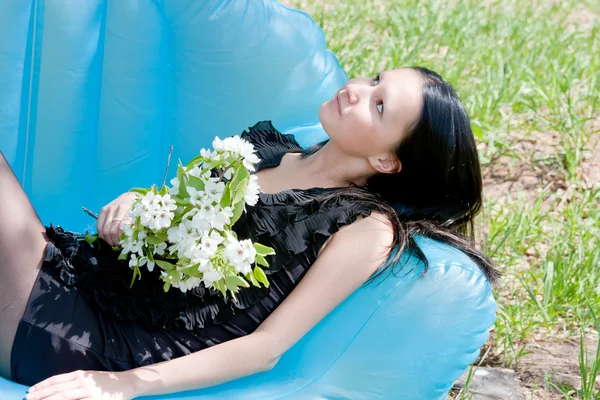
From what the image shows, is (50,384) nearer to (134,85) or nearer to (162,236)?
(162,236)

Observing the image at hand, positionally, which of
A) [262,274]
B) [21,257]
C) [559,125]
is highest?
[21,257]

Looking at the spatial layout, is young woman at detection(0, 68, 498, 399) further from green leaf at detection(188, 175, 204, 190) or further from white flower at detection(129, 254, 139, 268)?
green leaf at detection(188, 175, 204, 190)

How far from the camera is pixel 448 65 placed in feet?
12.4

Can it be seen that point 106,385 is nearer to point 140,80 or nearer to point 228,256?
point 228,256

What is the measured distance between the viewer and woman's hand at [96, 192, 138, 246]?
1873 millimetres

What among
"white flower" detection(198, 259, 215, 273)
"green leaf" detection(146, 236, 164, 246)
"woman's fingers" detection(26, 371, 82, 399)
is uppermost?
"green leaf" detection(146, 236, 164, 246)

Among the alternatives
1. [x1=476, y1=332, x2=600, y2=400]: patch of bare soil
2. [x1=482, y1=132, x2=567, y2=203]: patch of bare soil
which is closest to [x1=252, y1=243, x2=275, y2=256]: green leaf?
[x1=476, y1=332, x2=600, y2=400]: patch of bare soil

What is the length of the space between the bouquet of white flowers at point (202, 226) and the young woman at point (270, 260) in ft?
0.44

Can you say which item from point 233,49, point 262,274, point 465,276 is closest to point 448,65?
point 233,49

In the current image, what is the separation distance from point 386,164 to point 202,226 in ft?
1.90

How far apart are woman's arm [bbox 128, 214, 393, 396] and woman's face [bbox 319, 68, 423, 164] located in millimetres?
243

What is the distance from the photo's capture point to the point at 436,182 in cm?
200

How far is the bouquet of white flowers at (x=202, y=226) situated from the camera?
1.62 meters

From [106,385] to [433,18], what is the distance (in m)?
2.92
